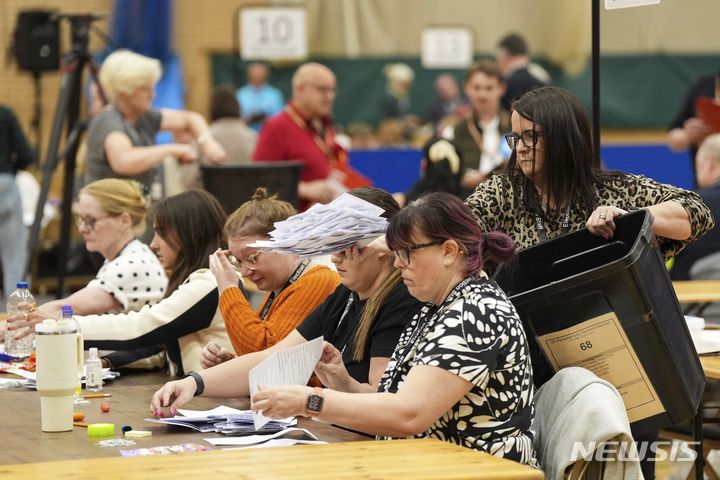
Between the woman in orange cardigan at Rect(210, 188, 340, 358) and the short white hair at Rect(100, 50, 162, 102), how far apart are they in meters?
2.68

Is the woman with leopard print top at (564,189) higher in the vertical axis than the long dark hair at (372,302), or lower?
higher

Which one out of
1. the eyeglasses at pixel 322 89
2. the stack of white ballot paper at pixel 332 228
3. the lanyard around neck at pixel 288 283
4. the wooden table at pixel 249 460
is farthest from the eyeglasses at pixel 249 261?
the eyeglasses at pixel 322 89

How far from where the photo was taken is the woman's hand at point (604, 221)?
307 cm

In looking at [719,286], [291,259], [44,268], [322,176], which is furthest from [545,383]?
[44,268]

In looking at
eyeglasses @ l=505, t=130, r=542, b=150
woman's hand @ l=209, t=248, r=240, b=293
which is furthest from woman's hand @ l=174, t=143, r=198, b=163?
eyeglasses @ l=505, t=130, r=542, b=150

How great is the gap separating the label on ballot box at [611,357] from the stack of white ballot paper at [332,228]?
0.51m

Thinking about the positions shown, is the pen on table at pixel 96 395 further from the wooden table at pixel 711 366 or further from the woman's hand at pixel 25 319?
the wooden table at pixel 711 366

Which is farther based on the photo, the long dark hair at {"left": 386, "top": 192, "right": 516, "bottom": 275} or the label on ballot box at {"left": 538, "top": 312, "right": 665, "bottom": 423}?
the label on ballot box at {"left": 538, "top": 312, "right": 665, "bottom": 423}

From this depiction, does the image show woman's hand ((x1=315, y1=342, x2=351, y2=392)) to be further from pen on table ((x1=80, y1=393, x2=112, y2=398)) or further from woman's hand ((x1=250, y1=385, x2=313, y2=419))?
pen on table ((x1=80, y1=393, x2=112, y2=398))

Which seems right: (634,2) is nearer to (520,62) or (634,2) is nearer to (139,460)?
(139,460)

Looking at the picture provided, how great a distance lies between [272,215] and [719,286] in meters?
2.55

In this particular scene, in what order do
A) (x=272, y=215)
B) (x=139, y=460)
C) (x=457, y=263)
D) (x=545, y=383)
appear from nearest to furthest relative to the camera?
(x=139, y=460) → (x=457, y=263) → (x=545, y=383) → (x=272, y=215)

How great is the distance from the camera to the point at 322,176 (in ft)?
22.5

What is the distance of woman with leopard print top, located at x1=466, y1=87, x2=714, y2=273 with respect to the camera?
3.24 meters
